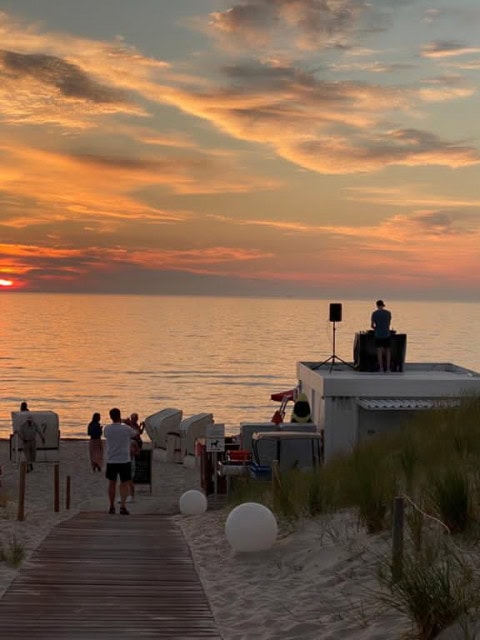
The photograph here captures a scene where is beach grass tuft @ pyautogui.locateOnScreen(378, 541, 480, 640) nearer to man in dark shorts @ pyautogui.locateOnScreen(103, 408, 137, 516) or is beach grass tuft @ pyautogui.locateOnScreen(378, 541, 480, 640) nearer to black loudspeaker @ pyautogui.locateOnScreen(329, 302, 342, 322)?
man in dark shorts @ pyautogui.locateOnScreen(103, 408, 137, 516)

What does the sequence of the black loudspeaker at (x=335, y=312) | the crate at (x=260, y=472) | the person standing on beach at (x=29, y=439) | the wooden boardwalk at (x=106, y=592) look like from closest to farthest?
1. the wooden boardwalk at (x=106, y=592)
2. the crate at (x=260, y=472)
3. the black loudspeaker at (x=335, y=312)
4. the person standing on beach at (x=29, y=439)

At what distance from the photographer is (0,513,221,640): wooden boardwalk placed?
7.20 meters

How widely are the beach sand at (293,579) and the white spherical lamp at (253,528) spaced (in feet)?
0.50

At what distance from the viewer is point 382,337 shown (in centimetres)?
2388

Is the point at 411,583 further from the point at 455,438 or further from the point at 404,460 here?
the point at 455,438

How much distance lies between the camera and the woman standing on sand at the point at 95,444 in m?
26.0

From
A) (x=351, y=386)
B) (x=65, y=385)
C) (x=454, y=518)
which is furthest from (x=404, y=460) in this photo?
(x=65, y=385)

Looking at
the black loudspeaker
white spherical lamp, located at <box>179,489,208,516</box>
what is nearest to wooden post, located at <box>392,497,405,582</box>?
white spherical lamp, located at <box>179,489,208,516</box>

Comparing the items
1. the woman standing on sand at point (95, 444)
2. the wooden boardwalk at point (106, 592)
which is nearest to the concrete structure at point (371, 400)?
the woman standing on sand at point (95, 444)

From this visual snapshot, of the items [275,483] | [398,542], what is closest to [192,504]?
[275,483]

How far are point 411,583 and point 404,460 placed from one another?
4.68 metres

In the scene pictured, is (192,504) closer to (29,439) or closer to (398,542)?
(398,542)

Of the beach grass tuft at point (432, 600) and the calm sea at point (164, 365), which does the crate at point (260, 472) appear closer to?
the beach grass tuft at point (432, 600)

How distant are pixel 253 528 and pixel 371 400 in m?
11.3
